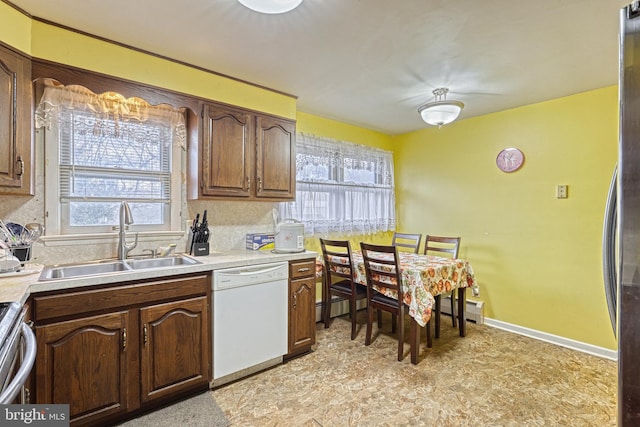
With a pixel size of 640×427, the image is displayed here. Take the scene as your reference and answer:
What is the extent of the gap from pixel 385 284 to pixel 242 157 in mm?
1600

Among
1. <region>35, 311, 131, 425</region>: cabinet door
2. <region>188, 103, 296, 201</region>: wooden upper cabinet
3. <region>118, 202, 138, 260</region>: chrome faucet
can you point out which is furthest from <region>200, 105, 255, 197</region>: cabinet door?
<region>35, 311, 131, 425</region>: cabinet door

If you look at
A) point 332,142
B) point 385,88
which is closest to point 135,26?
point 385,88

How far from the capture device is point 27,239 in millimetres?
1783

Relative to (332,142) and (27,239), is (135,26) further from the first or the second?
(332,142)

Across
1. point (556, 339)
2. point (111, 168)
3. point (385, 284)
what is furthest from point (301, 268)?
point (556, 339)

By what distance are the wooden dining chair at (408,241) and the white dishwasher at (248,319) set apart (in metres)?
1.79

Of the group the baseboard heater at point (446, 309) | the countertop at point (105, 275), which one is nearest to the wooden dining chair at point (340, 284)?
the baseboard heater at point (446, 309)

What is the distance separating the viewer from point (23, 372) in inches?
34.4

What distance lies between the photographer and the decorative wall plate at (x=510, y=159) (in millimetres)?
3094

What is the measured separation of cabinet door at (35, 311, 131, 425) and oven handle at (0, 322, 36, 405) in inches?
20.9

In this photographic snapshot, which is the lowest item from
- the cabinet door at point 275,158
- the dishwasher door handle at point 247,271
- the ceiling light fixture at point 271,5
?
the dishwasher door handle at point 247,271

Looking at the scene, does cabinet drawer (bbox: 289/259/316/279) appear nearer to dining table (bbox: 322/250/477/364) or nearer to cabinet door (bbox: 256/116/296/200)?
dining table (bbox: 322/250/477/364)

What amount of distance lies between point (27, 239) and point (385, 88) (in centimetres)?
275

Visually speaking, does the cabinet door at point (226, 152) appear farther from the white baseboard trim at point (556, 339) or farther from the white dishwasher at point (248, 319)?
the white baseboard trim at point (556, 339)
